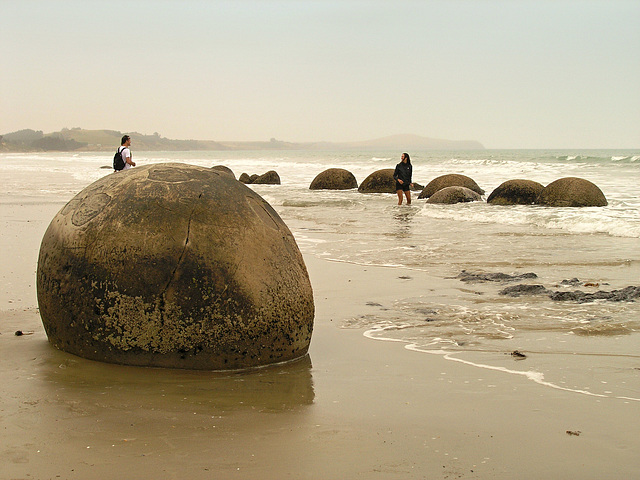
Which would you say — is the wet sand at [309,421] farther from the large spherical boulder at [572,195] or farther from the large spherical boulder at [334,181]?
the large spherical boulder at [334,181]

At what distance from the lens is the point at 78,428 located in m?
3.38

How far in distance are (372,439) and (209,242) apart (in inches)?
62.4

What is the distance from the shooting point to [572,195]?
1691 cm

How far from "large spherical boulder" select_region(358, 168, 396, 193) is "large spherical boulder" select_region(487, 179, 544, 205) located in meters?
5.63

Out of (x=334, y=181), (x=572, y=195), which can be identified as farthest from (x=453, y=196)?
Answer: (x=334, y=181)

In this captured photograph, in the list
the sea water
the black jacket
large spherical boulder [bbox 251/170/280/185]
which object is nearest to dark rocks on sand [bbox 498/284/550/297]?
the sea water

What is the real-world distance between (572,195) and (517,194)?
1.58 metres

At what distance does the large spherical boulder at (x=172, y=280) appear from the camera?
4.15 meters

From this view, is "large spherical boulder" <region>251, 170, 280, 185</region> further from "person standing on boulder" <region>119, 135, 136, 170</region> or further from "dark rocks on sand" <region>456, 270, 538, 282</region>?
"dark rocks on sand" <region>456, 270, 538, 282</region>

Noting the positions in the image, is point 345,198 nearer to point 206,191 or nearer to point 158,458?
point 206,191

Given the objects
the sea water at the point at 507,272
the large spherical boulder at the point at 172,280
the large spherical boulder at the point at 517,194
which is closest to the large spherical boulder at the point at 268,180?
the sea water at the point at 507,272

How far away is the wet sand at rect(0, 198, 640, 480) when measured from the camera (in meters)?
2.98

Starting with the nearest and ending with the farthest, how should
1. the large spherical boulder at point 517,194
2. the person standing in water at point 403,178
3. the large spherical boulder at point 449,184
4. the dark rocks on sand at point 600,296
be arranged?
the dark rocks on sand at point 600,296 → the large spherical boulder at point 517,194 → the person standing in water at point 403,178 → the large spherical boulder at point 449,184

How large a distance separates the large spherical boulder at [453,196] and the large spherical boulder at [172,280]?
14.2 m
